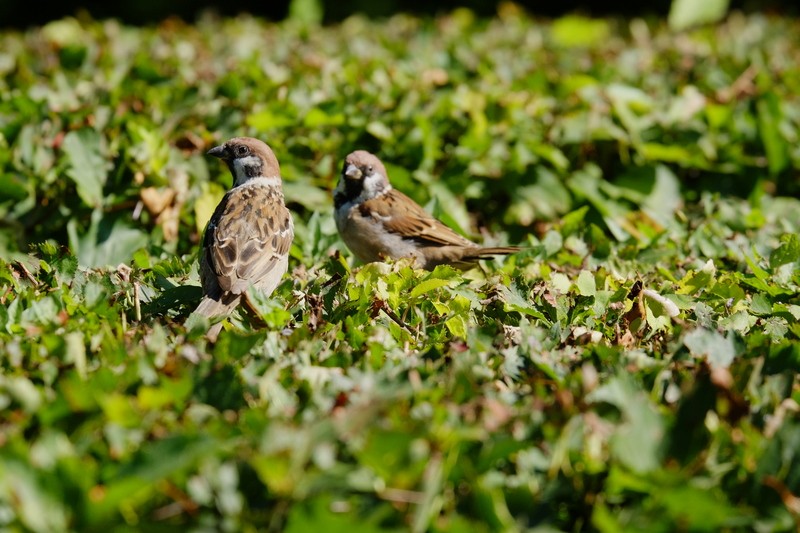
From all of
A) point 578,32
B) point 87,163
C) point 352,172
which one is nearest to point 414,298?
point 352,172

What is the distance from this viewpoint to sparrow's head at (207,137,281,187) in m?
4.48

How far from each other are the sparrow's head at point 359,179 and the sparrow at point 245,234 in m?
0.34

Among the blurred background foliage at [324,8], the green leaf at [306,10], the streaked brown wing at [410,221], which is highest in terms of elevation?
the streaked brown wing at [410,221]

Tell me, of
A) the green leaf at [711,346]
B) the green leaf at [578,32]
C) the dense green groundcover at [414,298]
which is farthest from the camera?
the green leaf at [578,32]

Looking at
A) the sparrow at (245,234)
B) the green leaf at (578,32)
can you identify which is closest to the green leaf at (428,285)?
the sparrow at (245,234)

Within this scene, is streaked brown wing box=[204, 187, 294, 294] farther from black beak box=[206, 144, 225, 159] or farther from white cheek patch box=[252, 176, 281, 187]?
black beak box=[206, 144, 225, 159]

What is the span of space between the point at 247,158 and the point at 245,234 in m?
0.54

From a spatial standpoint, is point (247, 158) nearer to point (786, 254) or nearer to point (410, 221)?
point (410, 221)

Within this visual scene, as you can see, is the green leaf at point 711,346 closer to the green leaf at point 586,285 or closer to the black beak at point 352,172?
the green leaf at point 586,285

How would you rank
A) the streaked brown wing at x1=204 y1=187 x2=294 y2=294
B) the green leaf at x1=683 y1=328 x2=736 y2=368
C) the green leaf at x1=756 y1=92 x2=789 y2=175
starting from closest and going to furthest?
1. the green leaf at x1=683 y1=328 x2=736 y2=368
2. the streaked brown wing at x1=204 y1=187 x2=294 y2=294
3. the green leaf at x1=756 y1=92 x2=789 y2=175

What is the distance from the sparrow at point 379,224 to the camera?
4.72 metres

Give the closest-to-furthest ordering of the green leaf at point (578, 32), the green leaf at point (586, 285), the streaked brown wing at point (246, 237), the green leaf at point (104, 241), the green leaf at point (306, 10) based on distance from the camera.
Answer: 1. the green leaf at point (586, 285)
2. the streaked brown wing at point (246, 237)
3. the green leaf at point (104, 241)
4. the green leaf at point (578, 32)
5. the green leaf at point (306, 10)

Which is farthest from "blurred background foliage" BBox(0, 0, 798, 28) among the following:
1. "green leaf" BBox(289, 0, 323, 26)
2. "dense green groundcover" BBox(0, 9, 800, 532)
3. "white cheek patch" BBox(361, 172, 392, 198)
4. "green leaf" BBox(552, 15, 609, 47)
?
"white cheek patch" BBox(361, 172, 392, 198)

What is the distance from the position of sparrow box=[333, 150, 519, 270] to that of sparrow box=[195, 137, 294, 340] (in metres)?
0.36
